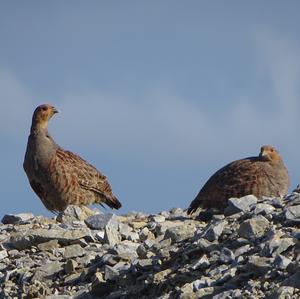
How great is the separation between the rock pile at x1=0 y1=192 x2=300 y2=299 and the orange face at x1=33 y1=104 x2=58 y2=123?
17.8ft

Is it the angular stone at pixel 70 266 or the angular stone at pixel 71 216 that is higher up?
the angular stone at pixel 71 216

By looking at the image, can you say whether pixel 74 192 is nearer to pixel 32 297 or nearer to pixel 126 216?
pixel 126 216

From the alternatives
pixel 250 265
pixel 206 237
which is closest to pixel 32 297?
pixel 206 237

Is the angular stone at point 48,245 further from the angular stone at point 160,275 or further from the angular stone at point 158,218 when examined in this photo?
the angular stone at point 160,275

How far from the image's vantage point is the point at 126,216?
579 inches

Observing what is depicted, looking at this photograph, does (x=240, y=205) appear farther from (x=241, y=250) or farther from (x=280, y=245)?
(x=280, y=245)

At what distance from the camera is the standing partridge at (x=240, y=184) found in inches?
571

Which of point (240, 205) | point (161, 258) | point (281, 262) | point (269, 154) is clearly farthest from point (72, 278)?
point (269, 154)

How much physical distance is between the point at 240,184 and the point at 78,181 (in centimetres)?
389

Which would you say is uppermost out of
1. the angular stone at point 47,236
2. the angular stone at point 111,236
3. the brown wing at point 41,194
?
the brown wing at point 41,194

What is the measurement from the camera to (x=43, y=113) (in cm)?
1783

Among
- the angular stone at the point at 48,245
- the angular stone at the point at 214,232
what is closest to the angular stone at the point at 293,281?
the angular stone at the point at 214,232

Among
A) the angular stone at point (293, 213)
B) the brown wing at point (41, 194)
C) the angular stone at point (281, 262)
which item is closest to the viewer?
the angular stone at point (281, 262)

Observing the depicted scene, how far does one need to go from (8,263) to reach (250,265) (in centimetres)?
348
